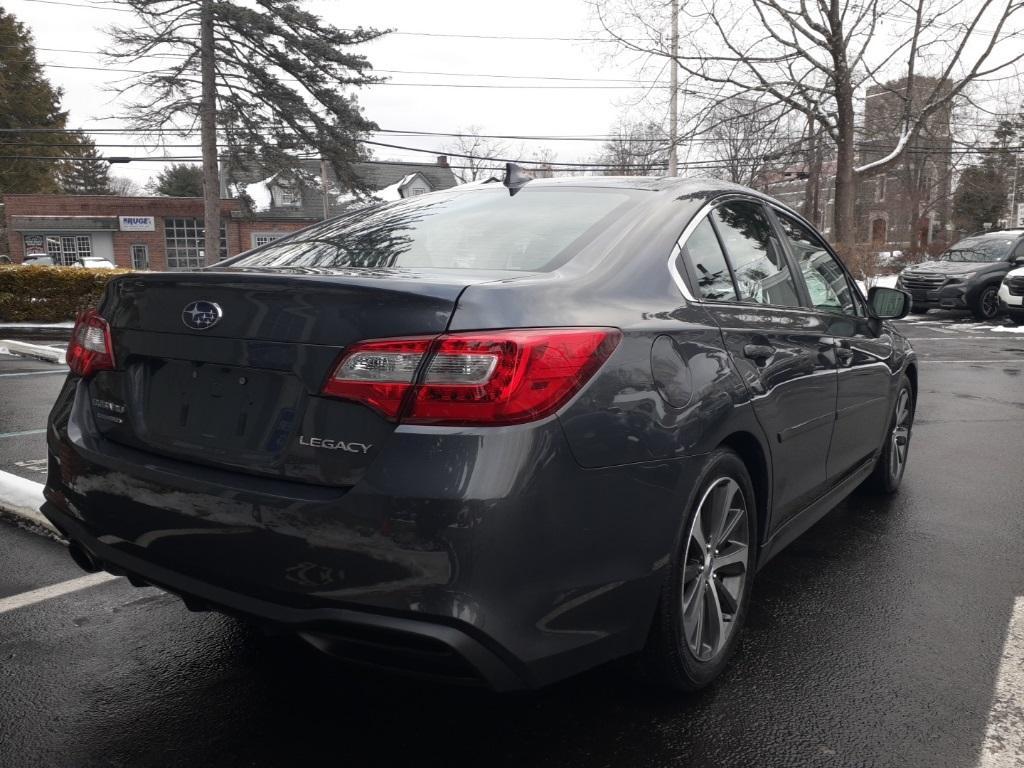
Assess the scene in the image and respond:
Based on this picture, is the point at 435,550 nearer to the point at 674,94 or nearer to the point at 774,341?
the point at 774,341

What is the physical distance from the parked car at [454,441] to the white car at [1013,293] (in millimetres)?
15838

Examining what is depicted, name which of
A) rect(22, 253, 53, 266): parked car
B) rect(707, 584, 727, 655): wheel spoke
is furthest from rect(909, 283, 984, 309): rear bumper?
rect(22, 253, 53, 266): parked car

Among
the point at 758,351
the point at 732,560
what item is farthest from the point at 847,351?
the point at 732,560

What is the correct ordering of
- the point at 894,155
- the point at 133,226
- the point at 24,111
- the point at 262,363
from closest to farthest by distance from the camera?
the point at 262,363 < the point at 894,155 < the point at 24,111 < the point at 133,226

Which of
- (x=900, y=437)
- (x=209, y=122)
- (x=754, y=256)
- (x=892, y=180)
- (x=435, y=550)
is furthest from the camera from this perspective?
(x=892, y=180)

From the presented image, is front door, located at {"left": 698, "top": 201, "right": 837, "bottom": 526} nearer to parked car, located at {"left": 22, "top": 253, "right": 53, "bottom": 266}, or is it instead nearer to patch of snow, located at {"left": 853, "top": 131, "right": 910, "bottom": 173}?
patch of snow, located at {"left": 853, "top": 131, "right": 910, "bottom": 173}

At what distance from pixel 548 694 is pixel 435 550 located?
3.13 feet

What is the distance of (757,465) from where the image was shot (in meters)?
2.86

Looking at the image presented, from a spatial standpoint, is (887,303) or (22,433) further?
(22,433)

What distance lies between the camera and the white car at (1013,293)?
16.2 metres

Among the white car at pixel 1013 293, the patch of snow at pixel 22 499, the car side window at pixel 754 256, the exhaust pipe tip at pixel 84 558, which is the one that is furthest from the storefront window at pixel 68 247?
the car side window at pixel 754 256

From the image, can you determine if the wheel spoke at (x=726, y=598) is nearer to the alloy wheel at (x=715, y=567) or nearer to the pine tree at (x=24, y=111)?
the alloy wheel at (x=715, y=567)

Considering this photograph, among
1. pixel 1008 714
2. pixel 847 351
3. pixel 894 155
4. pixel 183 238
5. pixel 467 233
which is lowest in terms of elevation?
pixel 1008 714

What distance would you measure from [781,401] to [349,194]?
29.9 meters
